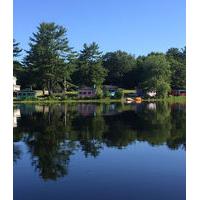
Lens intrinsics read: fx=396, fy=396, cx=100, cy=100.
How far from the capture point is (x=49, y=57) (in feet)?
199

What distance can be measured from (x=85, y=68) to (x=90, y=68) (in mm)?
996

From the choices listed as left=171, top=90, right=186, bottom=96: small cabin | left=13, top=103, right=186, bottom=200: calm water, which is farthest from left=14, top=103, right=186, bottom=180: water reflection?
left=171, top=90, right=186, bottom=96: small cabin

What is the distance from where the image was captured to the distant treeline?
199 ft

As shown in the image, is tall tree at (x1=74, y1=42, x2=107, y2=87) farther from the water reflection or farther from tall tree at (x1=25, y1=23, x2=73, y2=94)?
the water reflection

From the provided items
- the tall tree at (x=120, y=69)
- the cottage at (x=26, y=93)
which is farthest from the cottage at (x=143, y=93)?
the cottage at (x=26, y=93)

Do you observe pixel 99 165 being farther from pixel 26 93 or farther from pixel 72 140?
pixel 26 93

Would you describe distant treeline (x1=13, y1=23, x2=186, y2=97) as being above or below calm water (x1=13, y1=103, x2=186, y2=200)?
above

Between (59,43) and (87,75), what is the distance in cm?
996

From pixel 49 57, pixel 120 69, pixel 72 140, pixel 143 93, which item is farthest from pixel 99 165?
pixel 120 69

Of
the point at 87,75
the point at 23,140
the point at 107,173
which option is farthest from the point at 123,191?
the point at 87,75

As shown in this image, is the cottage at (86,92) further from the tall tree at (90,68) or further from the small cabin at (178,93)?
the small cabin at (178,93)
